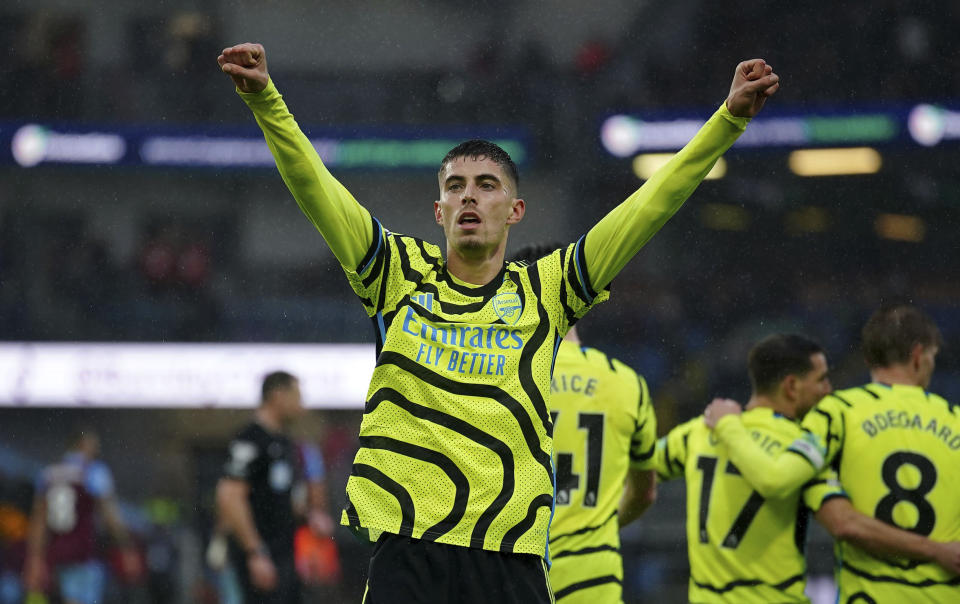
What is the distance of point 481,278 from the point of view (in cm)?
245

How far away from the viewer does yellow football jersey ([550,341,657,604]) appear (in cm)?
353

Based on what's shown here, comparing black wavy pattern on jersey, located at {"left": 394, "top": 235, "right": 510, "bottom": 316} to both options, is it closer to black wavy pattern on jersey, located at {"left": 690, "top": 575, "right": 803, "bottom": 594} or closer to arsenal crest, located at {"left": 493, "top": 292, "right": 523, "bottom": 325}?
arsenal crest, located at {"left": 493, "top": 292, "right": 523, "bottom": 325}

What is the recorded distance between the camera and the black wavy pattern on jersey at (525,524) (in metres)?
2.22

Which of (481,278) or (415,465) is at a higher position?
(481,278)

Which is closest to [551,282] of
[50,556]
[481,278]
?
[481,278]

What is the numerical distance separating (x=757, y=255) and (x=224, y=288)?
16.8 feet

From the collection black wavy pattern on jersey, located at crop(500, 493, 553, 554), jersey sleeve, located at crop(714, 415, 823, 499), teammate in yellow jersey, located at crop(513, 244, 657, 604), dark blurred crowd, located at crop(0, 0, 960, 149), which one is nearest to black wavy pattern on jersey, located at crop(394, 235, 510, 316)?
black wavy pattern on jersey, located at crop(500, 493, 553, 554)

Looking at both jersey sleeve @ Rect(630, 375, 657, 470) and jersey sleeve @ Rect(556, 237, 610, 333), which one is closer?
jersey sleeve @ Rect(556, 237, 610, 333)

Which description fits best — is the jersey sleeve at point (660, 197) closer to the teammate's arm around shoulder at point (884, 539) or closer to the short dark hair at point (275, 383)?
the teammate's arm around shoulder at point (884, 539)

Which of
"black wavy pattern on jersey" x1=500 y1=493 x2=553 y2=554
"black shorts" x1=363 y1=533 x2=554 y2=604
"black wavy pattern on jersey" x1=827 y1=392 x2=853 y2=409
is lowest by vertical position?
"black shorts" x1=363 y1=533 x2=554 y2=604

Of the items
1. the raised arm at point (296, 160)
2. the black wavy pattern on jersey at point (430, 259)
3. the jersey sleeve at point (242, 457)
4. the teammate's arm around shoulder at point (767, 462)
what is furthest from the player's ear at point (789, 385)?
the jersey sleeve at point (242, 457)

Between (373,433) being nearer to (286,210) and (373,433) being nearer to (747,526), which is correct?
(747,526)

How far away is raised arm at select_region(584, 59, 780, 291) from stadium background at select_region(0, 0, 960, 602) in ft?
22.8

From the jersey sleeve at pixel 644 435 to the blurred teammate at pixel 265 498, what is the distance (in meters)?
2.11
